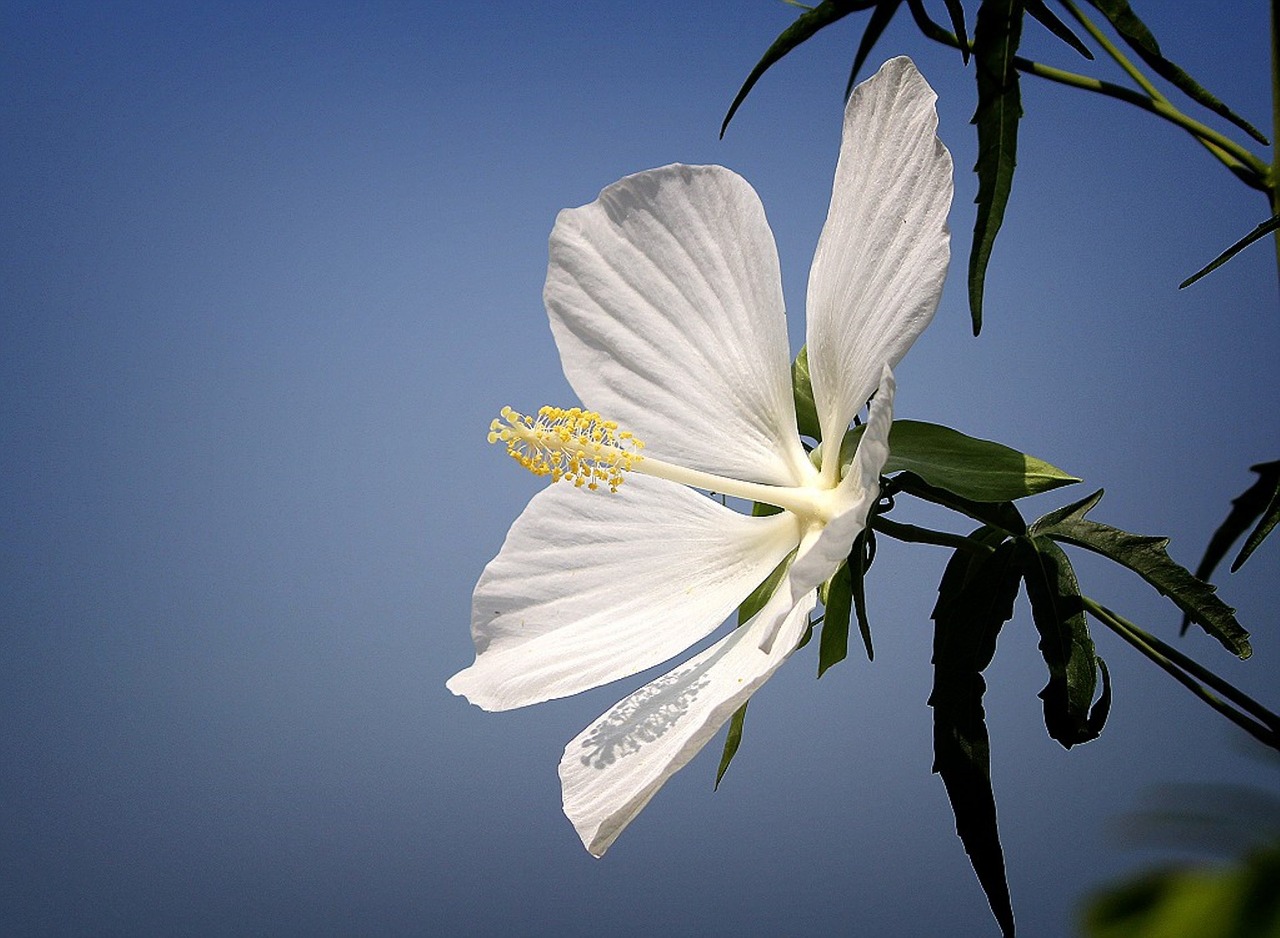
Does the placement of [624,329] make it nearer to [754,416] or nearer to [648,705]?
[754,416]

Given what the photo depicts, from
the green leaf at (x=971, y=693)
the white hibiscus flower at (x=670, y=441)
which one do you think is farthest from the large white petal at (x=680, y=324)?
the green leaf at (x=971, y=693)

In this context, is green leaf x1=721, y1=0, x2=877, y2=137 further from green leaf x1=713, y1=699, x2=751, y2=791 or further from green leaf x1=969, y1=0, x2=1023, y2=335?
green leaf x1=713, y1=699, x2=751, y2=791

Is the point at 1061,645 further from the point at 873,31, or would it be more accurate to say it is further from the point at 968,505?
the point at 873,31

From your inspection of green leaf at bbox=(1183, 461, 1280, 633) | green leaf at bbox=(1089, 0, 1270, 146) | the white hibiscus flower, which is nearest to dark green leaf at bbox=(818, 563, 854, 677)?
the white hibiscus flower

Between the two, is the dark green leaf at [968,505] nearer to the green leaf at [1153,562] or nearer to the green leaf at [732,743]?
the green leaf at [1153,562]

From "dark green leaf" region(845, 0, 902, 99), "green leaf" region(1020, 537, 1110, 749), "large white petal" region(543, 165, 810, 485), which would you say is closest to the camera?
"dark green leaf" region(845, 0, 902, 99)
